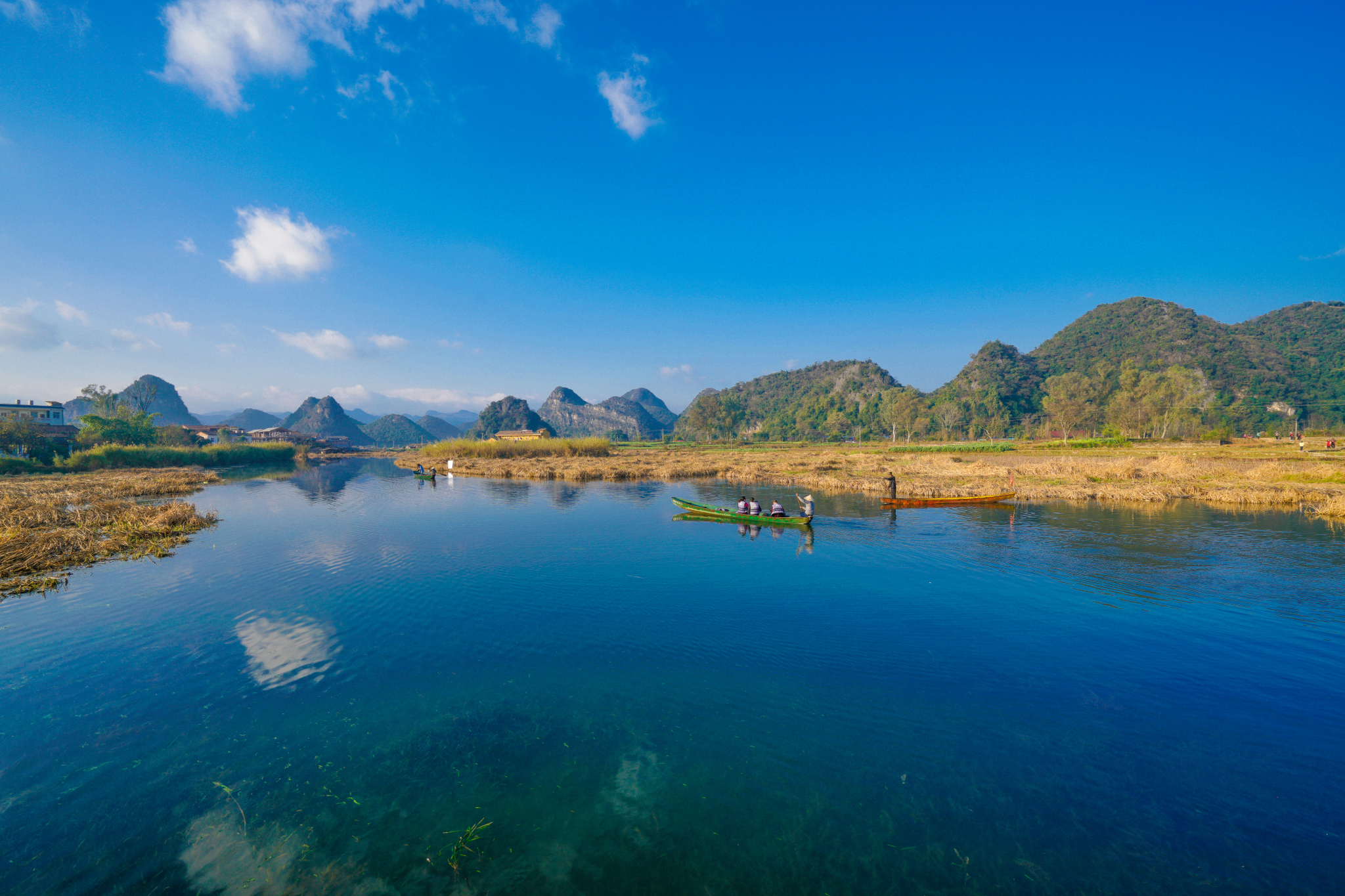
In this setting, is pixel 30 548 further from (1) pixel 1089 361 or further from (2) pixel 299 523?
(1) pixel 1089 361

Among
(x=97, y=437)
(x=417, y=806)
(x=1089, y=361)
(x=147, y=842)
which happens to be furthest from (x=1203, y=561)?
(x=1089, y=361)

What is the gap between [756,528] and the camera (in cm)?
2841

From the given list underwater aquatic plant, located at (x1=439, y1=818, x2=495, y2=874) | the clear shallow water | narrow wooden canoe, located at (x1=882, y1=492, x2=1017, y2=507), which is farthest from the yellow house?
underwater aquatic plant, located at (x1=439, y1=818, x2=495, y2=874)

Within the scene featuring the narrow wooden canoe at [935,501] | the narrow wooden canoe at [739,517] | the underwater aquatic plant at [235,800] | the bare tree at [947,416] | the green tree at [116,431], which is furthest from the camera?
the bare tree at [947,416]

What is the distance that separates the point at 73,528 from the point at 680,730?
31650mm

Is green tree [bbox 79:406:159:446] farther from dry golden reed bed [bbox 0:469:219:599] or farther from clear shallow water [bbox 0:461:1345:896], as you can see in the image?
clear shallow water [bbox 0:461:1345:896]

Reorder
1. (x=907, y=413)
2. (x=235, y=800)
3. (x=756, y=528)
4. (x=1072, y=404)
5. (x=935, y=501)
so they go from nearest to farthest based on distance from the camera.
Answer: (x=235, y=800)
(x=756, y=528)
(x=935, y=501)
(x=1072, y=404)
(x=907, y=413)

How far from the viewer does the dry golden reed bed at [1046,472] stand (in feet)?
112

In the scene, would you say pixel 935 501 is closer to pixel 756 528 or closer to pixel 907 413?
pixel 756 528

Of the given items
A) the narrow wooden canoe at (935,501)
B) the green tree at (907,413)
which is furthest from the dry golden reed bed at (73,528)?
the green tree at (907,413)

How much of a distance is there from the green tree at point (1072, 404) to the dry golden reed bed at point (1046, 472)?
86.6 feet

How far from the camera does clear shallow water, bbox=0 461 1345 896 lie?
665 cm

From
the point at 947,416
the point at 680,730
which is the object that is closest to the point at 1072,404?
the point at 947,416

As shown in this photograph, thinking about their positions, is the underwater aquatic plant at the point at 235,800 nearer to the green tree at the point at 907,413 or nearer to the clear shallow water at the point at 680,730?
the clear shallow water at the point at 680,730
